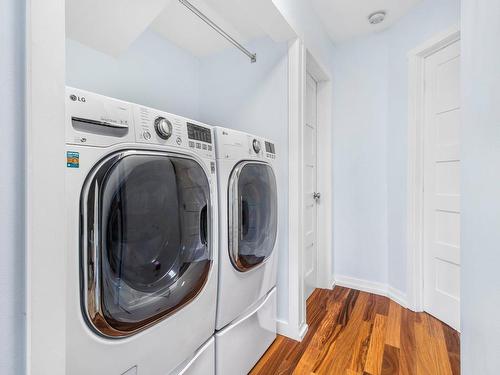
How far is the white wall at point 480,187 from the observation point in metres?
0.71

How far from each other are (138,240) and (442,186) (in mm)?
2144

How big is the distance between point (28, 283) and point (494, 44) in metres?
1.27

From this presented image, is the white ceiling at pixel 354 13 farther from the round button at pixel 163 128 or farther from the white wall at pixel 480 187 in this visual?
the round button at pixel 163 128

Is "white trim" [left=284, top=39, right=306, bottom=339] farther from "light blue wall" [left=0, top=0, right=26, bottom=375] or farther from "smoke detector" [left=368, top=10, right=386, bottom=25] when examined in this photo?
"light blue wall" [left=0, top=0, right=26, bottom=375]

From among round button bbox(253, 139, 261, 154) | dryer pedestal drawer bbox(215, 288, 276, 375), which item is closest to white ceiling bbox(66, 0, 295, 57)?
round button bbox(253, 139, 261, 154)

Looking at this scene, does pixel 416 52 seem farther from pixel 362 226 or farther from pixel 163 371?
pixel 163 371

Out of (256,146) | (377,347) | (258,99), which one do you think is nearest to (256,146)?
(256,146)

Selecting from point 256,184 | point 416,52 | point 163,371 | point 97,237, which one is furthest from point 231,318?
point 416,52

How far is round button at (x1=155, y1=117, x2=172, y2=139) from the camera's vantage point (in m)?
0.88

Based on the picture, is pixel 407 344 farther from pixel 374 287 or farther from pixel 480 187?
pixel 480 187

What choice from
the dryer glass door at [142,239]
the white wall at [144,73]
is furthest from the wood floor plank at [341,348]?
the white wall at [144,73]

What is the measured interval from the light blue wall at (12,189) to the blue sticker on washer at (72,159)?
15 centimetres

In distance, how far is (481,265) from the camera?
800 mm

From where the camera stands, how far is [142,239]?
0.84 m
